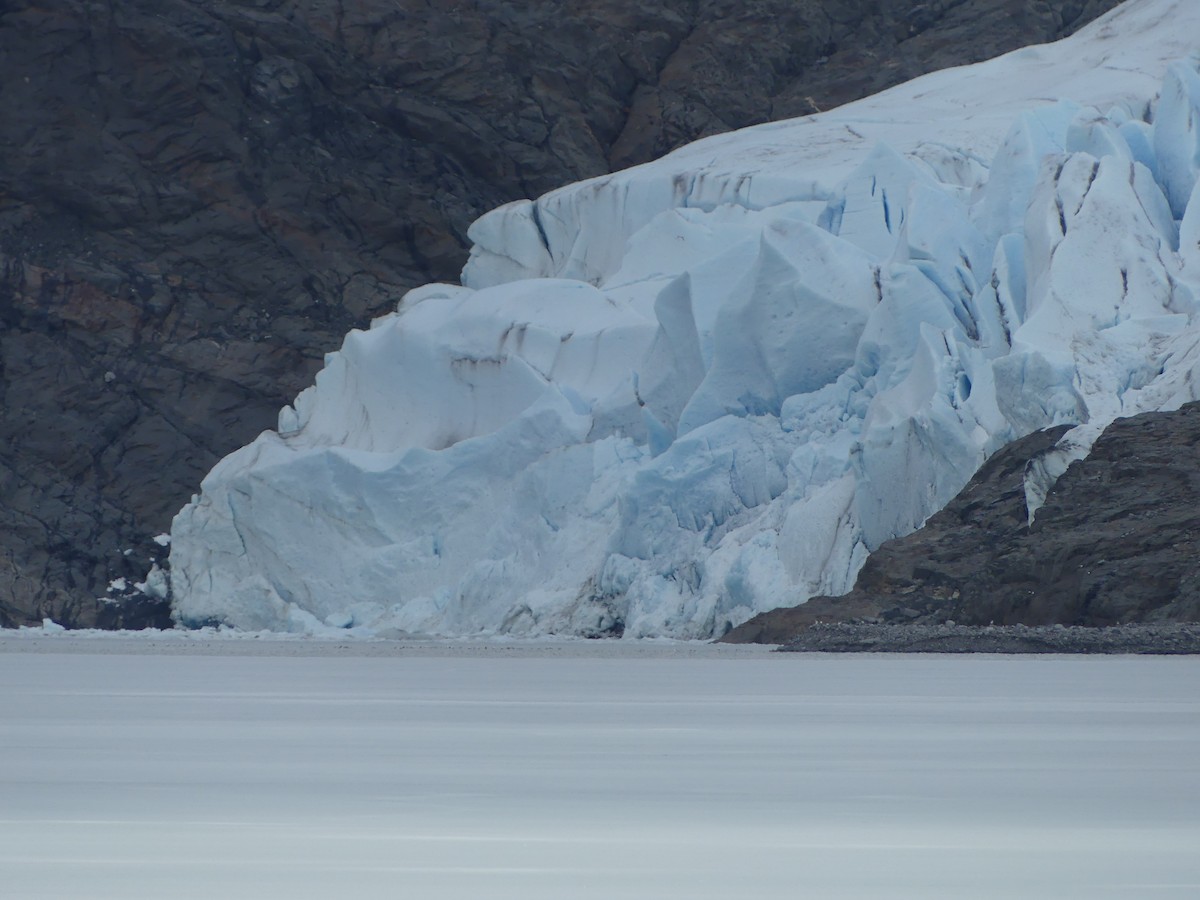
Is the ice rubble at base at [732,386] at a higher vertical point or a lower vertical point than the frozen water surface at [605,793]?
lower

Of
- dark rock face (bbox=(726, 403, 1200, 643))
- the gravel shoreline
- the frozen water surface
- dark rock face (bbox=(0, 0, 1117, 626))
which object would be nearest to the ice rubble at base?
dark rock face (bbox=(726, 403, 1200, 643))

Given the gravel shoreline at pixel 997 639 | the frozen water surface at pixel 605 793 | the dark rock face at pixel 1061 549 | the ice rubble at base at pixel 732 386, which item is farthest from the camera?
the ice rubble at base at pixel 732 386

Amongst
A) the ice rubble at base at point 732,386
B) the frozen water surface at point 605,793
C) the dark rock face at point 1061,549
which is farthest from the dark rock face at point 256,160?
the frozen water surface at point 605,793

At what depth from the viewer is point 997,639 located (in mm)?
14062

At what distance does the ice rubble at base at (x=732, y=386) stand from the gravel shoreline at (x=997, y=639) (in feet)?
6.17

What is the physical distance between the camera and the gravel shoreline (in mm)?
13148

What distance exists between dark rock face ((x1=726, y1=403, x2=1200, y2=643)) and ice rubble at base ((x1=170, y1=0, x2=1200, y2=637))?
389 mm

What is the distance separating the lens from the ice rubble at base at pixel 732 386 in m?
16.7

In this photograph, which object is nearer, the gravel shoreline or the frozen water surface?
the frozen water surface

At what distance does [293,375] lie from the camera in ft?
90.7

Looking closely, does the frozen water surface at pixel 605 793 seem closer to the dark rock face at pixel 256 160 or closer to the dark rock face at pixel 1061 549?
the dark rock face at pixel 1061 549

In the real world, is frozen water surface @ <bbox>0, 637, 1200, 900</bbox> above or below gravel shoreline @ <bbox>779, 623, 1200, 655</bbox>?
above

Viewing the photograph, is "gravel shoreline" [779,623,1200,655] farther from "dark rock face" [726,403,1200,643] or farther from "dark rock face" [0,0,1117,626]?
"dark rock face" [0,0,1117,626]

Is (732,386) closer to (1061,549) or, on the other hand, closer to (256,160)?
(1061,549)
